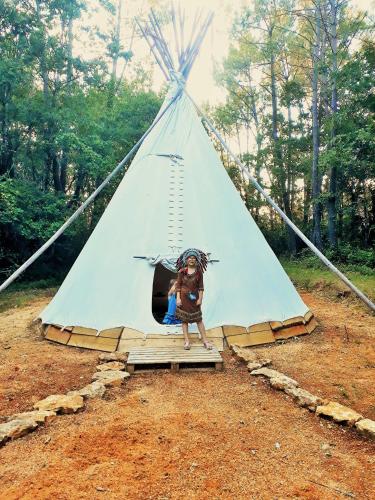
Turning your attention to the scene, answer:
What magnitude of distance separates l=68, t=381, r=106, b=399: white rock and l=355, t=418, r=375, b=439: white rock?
2.59 metres

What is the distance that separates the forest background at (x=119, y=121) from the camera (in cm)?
A: 1123

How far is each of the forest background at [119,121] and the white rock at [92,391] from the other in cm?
785

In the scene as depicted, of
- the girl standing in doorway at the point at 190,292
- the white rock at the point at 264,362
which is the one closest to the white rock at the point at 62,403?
the girl standing in doorway at the point at 190,292

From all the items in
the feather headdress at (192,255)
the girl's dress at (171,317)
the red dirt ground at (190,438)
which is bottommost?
the red dirt ground at (190,438)

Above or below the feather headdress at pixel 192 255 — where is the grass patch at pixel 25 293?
below

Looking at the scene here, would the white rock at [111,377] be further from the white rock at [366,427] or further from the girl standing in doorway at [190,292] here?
the white rock at [366,427]

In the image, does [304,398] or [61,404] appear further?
[304,398]

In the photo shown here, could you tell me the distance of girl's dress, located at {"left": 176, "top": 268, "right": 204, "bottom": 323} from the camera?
5.24 m

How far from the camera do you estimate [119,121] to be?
14.5 m

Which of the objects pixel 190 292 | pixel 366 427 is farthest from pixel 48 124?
pixel 366 427

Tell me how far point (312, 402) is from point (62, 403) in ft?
8.37

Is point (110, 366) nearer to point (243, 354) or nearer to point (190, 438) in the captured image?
point (243, 354)

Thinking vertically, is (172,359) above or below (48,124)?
below

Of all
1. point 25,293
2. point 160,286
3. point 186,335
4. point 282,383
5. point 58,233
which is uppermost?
point 58,233
